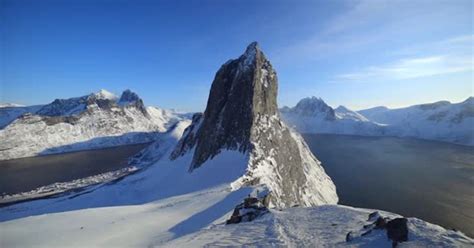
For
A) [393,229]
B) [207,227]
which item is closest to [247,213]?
[207,227]

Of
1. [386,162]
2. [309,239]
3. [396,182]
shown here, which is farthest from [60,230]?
[386,162]

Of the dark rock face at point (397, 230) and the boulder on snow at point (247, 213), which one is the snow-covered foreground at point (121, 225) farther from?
the dark rock face at point (397, 230)

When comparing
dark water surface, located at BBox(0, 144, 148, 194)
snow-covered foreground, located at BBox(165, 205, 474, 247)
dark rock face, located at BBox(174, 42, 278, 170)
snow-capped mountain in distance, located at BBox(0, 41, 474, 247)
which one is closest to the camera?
snow-covered foreground, located at BBox(165, 205, 474, 247)

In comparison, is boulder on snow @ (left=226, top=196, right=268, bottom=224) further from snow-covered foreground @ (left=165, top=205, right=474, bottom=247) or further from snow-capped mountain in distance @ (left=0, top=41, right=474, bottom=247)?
snow-covered foreground @ (left=165, top=205, right=474, bottom=247)

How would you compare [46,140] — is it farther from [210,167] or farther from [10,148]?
[210,167]

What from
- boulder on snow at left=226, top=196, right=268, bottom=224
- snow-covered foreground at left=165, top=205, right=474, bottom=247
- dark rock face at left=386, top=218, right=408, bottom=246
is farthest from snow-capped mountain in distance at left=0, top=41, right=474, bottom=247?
boulder on snow at left=226, top=196, right=268, bottom=224

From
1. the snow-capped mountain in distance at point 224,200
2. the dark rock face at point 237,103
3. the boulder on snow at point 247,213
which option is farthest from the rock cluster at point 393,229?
the dark rock face at point 237,103
